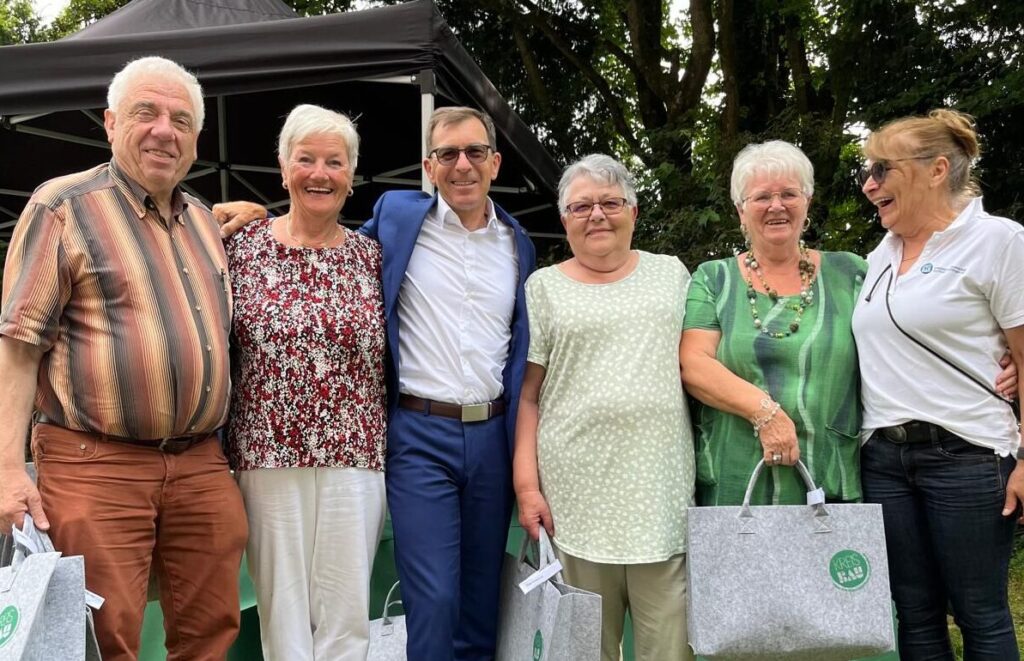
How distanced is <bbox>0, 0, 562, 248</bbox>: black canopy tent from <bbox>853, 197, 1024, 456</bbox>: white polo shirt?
6.54 feet

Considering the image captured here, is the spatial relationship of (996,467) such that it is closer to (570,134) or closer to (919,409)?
(919,409)

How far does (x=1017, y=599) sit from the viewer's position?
15.6 feet

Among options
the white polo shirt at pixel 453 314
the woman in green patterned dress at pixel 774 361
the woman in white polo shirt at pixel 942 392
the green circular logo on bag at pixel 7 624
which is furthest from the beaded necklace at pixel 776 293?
the green circular logo on bag at pixel 7 624

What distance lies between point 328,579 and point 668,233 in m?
5.07

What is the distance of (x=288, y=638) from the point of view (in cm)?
228

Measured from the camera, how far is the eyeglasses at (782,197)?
233 cm

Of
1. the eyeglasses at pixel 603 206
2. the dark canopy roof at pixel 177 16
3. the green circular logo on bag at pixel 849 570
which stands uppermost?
→ the dark canopy roof at pixel 177 16

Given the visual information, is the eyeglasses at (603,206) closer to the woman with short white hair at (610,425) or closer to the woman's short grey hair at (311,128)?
the woman with short white hair at (610,425)

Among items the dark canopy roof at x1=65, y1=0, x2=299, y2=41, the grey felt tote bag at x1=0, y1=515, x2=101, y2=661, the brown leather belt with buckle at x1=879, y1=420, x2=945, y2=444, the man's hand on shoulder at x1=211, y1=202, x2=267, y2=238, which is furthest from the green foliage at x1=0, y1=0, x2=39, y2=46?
the brown leather belt with buckle at x1=879, y1=420, x2=945, y2=444

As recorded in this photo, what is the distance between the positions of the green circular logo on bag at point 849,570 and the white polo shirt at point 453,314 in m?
1.00

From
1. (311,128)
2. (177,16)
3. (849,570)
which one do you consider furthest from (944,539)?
(177,16)

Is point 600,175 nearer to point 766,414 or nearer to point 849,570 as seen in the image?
point 766,414

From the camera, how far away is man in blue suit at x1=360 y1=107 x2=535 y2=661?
238cm

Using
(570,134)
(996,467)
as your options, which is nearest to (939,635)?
(996,467)
